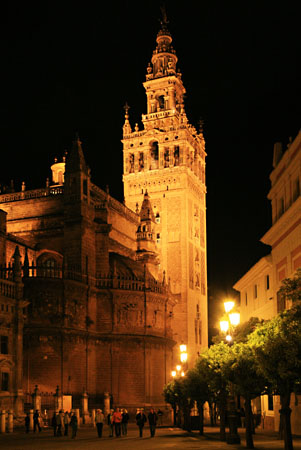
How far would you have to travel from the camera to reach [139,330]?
169ft

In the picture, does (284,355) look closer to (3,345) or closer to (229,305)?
(229,305)

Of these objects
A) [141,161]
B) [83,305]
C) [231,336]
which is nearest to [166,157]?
→ [141,161]

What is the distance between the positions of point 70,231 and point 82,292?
5.01 m

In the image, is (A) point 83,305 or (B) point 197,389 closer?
(B) point 197,389

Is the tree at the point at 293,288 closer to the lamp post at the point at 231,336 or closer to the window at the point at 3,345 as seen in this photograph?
the lamp post at the point at 231,336

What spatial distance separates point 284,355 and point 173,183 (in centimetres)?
6255

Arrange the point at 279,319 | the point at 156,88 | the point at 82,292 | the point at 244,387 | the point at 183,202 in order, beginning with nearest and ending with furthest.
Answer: the point at 279,319
the point at 244,387
the point at 82,292
the point at 183,202
the point at 156,88

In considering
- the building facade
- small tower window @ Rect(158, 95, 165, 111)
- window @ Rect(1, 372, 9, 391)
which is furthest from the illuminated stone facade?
small tower window @ Rect(158, 95, 165, 111)

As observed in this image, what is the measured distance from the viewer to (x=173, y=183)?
7944 centimetres

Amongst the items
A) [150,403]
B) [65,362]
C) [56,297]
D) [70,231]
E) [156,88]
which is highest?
[156,88]

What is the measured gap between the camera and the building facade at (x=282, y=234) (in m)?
→ 28.4

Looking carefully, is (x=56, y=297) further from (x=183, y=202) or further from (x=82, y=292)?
(x=183, y=202)

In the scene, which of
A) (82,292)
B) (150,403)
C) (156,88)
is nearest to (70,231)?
(82,292)

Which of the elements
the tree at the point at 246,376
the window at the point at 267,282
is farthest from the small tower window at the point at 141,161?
the tree at the point at 246,376
